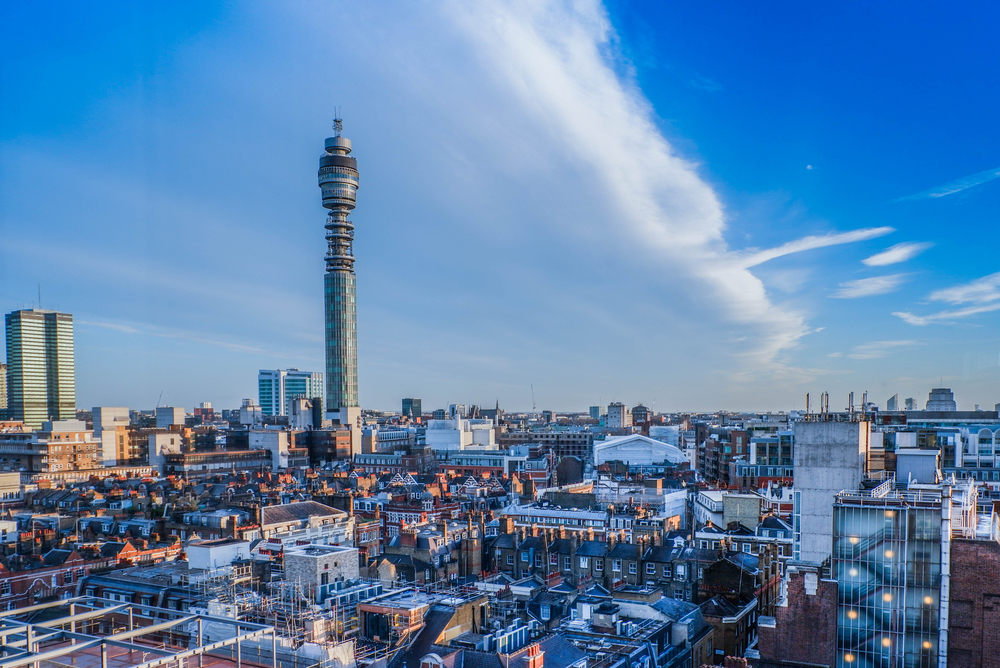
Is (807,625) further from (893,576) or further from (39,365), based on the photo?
(39,365)

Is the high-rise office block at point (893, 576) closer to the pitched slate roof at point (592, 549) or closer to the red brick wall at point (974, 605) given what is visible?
the red brick wall at point (974, 605)

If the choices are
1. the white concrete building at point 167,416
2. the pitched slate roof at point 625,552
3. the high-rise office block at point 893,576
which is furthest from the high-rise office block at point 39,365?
the high-rise office block at point 893,576

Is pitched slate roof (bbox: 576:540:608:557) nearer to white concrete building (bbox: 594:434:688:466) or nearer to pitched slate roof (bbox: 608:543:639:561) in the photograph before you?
pitched slate roof (bbox: 608:543:639:561)

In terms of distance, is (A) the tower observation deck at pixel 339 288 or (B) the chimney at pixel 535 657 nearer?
(B) the chimney at pixel 535 657

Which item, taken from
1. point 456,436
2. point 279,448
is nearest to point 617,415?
point 456,436

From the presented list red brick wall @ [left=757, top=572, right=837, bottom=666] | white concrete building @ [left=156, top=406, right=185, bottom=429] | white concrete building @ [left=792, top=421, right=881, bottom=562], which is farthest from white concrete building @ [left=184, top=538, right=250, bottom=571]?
white concrete building @ [left=156, top=406, right=185, bottom=429]

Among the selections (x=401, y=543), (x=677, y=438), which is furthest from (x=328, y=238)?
(x=401, y=543)

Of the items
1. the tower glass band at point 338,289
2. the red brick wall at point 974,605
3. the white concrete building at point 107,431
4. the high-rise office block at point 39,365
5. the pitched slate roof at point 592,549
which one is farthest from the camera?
the tower glass band at point 338,289
